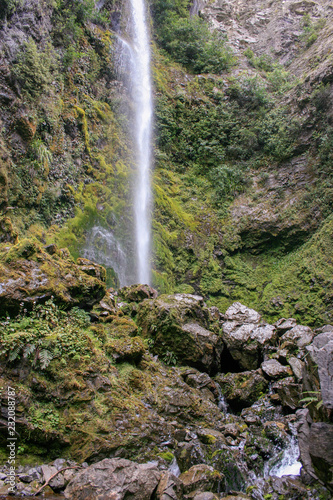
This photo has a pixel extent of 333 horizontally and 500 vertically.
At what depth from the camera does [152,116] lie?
15.3 metres

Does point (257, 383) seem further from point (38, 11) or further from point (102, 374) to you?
point (38, 11)

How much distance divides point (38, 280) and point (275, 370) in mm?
5437

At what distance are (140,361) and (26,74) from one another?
304 inches

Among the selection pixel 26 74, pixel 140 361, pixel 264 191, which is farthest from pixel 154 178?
pixel 140 361

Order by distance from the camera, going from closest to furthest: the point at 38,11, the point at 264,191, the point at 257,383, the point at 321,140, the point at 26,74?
1. the point at 257,383
2. the point at 26,74
3. the point at 38,11
4. the point at 321,140
5. the point at 264,191

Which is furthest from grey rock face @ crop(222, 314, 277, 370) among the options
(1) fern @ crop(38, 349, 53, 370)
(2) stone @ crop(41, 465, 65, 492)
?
(2) stone @ crop(41, 465, 65, 492)

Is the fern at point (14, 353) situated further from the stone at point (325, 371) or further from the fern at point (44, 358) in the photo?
the stone at point (325, 371)

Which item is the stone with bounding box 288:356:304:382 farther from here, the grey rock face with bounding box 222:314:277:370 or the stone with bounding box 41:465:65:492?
the stone with bounding box 41:465:65:492

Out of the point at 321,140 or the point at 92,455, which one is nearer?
the point at 92,455

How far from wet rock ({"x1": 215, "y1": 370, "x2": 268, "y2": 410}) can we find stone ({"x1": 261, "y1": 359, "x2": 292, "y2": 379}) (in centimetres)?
16

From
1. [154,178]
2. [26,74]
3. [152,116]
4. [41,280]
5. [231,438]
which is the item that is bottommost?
[231,438]

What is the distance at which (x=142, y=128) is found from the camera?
47.5 ft

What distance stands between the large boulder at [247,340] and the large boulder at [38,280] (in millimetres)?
3850

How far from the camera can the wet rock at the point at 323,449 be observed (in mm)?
3684
